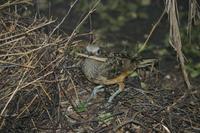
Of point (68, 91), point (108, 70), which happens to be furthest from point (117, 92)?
point (68, 91)

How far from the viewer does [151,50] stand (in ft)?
21.2

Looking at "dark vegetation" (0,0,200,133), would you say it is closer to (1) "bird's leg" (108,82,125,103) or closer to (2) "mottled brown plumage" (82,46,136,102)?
(1) "bird's leg" (108,82,125,103)

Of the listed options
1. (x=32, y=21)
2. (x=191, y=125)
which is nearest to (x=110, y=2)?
(x=32, y=21)

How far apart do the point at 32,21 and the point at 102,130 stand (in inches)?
49.4

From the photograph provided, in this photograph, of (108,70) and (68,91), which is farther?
(68,91)

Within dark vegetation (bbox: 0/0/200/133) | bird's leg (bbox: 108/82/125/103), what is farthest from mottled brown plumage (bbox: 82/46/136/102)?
dark vegetation (bbox: 0/0/200/133)

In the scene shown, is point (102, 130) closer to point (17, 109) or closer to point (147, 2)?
point (17, 109)

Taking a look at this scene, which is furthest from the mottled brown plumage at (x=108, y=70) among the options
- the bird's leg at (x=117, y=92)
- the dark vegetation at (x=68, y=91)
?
the dark vegetation at (x=68, y=91)

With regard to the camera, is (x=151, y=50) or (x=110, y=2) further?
(x=110, y=2)

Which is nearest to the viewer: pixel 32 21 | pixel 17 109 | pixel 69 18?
pixel 17 109

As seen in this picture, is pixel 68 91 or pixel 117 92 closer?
pixel 117 92

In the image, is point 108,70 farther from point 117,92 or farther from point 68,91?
point 68,91

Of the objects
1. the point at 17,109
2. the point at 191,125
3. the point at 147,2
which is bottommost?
the point at 191,125

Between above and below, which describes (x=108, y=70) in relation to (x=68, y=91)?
above
